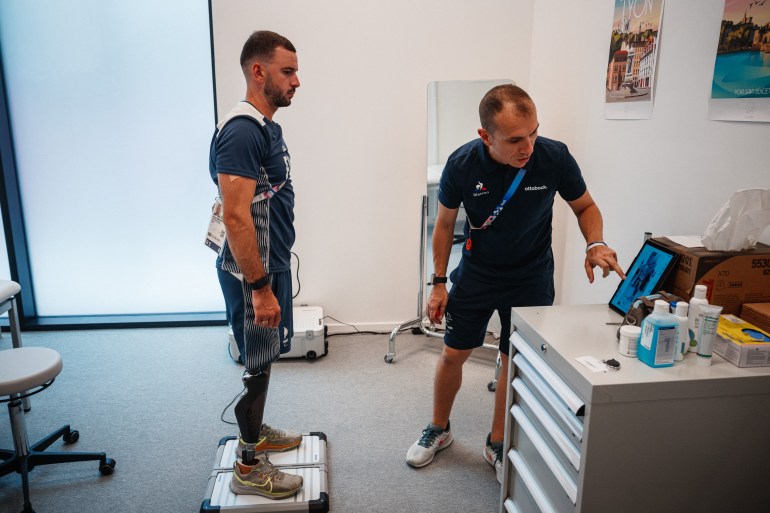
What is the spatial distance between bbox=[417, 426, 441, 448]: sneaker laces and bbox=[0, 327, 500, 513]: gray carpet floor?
0.26ft

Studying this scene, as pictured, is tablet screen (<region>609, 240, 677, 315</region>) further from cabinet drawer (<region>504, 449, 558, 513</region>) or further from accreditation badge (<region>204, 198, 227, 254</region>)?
accreditation badge (<region>204, 198, 227, 254</region>)

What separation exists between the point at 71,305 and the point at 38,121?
1.13 m

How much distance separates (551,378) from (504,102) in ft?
2.64

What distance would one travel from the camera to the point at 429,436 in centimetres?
229

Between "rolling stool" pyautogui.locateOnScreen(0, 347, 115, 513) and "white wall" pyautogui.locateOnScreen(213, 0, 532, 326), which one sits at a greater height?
"white wall" pyautogui.locateOnScreen(213, 0, 532, 326)

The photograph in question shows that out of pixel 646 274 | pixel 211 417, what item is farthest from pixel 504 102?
pixel 211 417

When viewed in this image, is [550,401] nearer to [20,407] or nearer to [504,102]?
[504,102]

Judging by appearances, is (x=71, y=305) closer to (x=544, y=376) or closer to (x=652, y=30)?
(x=544, y=376)

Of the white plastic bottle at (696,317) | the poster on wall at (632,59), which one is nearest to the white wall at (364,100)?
the poster on wall at (632,59)

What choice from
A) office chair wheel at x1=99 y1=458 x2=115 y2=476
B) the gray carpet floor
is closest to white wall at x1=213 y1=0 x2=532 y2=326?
the gray carpet floor

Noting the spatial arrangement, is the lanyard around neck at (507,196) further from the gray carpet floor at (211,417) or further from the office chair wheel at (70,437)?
the office chair wheel at (70,437)

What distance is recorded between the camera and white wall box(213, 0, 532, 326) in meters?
3.18

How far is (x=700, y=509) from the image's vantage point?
4.27 ft

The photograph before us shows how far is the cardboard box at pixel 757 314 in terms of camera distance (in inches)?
55.8
